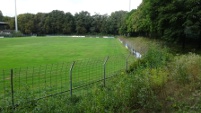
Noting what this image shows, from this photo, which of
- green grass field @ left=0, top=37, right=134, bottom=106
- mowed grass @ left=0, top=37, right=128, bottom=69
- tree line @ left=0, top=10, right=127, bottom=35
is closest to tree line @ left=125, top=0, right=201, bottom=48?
mowed grass @ left=0, top=37, right=128, bottom=69

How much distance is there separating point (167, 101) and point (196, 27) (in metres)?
18.0

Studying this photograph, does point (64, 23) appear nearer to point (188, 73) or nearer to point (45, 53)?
point (45, 53)

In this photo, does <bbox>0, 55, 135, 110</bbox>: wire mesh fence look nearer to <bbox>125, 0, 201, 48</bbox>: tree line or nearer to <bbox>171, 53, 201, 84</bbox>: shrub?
Result: <bbox>171, 53, 201, 84</bbox>: shrub

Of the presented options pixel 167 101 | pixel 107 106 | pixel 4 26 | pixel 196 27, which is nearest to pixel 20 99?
pixel 107 106

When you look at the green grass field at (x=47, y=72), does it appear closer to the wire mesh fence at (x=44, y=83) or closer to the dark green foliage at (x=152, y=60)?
the wire mesh fence at (x=44, y=83)

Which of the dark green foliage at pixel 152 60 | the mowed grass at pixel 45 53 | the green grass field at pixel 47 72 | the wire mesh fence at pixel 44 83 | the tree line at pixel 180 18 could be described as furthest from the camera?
the tree line at pixel 180 18

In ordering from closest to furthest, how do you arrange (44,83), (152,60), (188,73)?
(188,73)
(44,83)
(152,60)

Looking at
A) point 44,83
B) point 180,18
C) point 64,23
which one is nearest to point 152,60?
point 44,83

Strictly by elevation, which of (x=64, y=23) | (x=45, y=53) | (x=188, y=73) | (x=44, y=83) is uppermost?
(x=64, y=23)

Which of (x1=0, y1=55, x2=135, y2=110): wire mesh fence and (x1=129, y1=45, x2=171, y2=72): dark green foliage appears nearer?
(x1=0, y1=55, x2=135, y2=110): wire mesh fence

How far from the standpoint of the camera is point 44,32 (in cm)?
11088

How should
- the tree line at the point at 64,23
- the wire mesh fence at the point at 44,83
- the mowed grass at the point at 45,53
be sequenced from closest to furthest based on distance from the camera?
the wire mesh fence at the point at 44,83 → the mowed grass at the point at 45,53 → the tree line at the point at 64,23

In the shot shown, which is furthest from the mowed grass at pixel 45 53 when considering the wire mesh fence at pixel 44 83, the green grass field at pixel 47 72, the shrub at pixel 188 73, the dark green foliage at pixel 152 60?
the shrub at pixel 188 73

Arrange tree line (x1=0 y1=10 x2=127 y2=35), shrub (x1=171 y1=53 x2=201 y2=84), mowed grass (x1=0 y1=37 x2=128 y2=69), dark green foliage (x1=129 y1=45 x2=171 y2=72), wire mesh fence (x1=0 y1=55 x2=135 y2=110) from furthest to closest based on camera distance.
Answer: tree line (x1=0 y1=10 x2=127 y2=35) → mowed grass (x1=0 y1=37 x2=128 y2=69) → dark green foliage (x1=129 y1=45 x2=171 y2=72) → shrub (x1=171 y1=53 x2=201 y2=84) → wire mesh fence (x1=0 y1=55 x2=135 y2=110)
